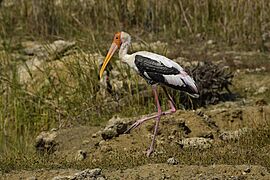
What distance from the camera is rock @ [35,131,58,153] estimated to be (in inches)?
414

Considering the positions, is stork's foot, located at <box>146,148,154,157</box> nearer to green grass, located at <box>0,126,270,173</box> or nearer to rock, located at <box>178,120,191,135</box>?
green grass, located at <box>0,126,270,173</box>

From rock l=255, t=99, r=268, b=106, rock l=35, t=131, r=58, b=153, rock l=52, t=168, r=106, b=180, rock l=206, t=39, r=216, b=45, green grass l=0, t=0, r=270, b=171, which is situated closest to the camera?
rock l=52, t=168, r=106, b=180

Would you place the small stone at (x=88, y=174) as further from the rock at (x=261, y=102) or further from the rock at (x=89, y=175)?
the rock at (x=261, y=102)

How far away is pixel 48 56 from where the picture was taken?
46.1 ft

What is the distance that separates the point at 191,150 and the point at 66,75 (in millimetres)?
4789

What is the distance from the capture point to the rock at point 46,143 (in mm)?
10523

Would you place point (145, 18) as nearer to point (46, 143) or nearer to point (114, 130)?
point (46, 143)

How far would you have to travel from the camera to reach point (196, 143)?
9172 millimetres

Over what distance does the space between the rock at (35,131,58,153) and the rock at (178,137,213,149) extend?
77.9 inches

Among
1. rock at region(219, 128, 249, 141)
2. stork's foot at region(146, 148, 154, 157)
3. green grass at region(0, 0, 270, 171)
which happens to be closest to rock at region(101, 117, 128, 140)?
stork's foot at region(146, 148, 154, 157)

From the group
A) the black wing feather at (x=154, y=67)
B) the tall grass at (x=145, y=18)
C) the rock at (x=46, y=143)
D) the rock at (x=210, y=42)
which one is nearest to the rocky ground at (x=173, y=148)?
the rock at (x=46, y=143)

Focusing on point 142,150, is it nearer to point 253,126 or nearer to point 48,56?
point 253,126

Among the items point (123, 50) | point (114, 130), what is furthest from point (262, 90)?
point (123, 50)

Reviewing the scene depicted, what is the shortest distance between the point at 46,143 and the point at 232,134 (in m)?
2.45
